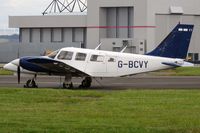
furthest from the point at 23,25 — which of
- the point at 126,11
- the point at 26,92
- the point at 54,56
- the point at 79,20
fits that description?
the point at 26,92

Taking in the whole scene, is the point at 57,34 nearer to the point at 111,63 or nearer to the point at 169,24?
the point at 169,24

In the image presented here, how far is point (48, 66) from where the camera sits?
3166 cm

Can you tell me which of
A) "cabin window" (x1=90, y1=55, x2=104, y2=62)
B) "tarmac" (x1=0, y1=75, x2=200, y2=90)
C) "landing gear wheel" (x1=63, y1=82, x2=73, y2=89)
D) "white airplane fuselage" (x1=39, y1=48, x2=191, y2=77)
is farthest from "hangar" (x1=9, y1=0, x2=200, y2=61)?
"landing gear wheel" (x1=63, y1=82, x2=73, y2=89)

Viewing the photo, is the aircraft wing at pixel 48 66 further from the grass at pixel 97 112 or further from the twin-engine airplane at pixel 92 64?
the grass at pixel 97 112

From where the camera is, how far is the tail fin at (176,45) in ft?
108

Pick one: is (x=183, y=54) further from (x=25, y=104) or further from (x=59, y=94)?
(x=25, y=104)

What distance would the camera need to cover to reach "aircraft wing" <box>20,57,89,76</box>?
31.4 meters

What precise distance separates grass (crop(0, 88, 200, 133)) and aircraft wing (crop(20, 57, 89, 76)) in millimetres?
6122

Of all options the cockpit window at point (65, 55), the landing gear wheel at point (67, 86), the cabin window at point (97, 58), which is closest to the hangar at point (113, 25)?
the cabin window at point (97, 58)

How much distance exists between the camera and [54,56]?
32.2m

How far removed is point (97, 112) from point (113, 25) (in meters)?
71.5

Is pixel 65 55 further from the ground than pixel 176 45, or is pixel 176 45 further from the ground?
pixel 176 45

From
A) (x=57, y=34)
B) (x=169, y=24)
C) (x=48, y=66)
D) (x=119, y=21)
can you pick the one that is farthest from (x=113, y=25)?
(x=48, y=66)

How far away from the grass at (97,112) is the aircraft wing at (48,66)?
241 inches
